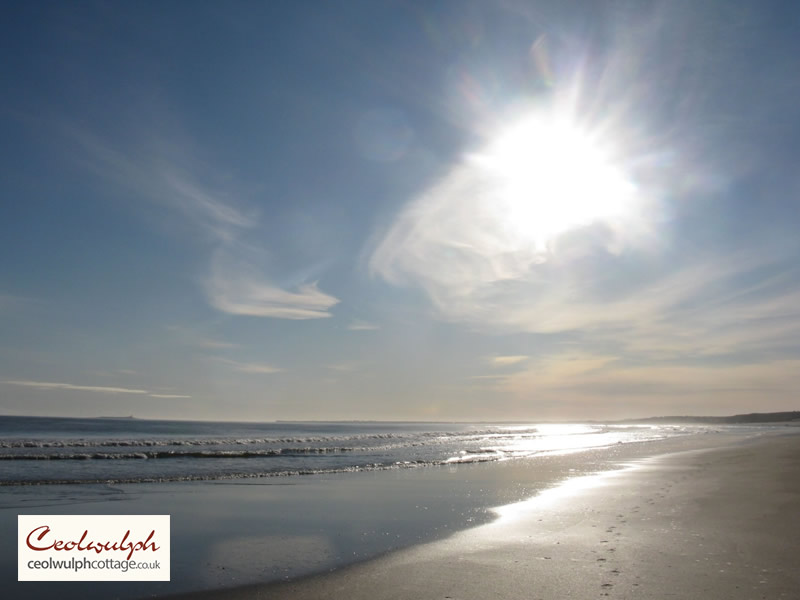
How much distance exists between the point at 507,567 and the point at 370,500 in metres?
8.52

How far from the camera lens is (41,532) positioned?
11.3 m

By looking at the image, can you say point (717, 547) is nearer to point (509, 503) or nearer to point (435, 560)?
point (435, 560)

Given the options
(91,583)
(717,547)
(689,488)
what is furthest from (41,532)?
(689,488)
